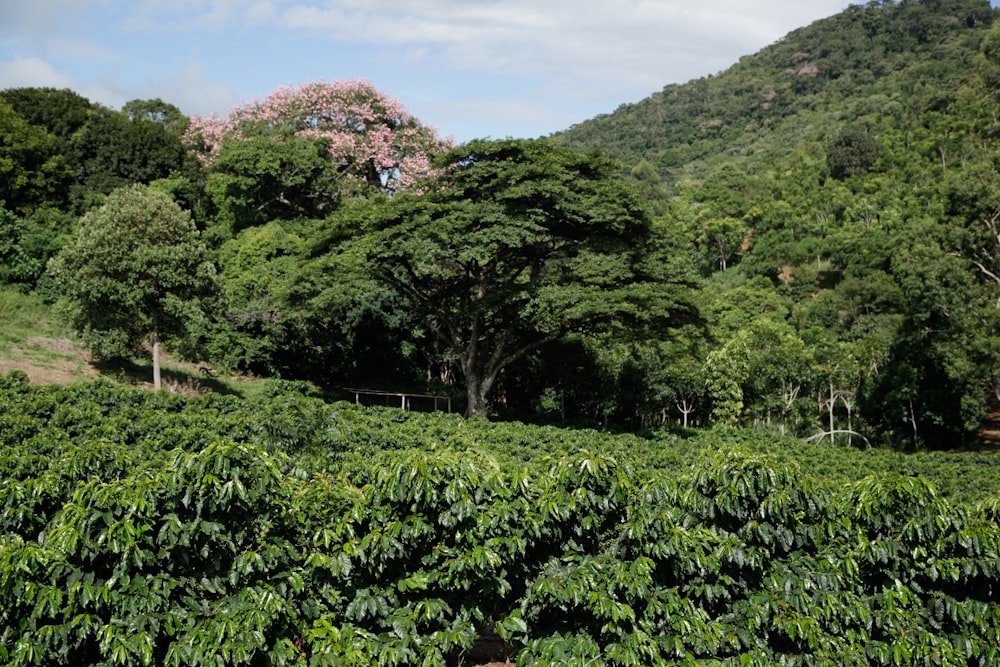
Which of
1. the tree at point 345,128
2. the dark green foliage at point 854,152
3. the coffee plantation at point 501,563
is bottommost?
the coffee plantation at point 501,563

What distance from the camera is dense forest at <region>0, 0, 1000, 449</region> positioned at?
1894 centimetres

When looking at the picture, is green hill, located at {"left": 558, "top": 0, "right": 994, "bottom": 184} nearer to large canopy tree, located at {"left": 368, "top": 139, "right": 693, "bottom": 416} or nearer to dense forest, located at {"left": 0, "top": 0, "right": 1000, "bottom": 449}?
dense forest, located at {"left": 0, "top": 0, "right": 1000, "bottom": 449}

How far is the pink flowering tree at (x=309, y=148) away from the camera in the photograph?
28.7 meters

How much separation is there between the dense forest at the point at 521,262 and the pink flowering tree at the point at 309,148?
0.41 ft

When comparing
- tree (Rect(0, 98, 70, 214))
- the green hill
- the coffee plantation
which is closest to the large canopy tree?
the coffee plantation

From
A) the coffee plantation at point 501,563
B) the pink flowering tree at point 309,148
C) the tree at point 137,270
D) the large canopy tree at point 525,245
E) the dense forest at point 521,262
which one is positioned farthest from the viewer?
the pink flowering tree at point 309,148

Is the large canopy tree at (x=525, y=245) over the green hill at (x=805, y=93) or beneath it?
beneath

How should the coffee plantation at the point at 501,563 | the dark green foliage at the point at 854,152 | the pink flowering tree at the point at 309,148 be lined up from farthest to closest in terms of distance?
1. the dark green foliage at the point at 854,152
2. the pink flowering tree at the point at 309,148
3. the coffee plantation at the point at 501,563

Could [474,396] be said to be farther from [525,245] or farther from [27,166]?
[27,166]

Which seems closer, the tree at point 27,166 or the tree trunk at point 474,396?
the tree trunk at point 474,396

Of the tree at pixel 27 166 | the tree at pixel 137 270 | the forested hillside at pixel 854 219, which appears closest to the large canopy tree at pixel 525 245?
the forested hillside at pixel 854 219

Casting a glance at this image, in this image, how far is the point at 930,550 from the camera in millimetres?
5812

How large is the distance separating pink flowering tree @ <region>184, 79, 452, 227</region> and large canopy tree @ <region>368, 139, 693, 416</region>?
928 cm

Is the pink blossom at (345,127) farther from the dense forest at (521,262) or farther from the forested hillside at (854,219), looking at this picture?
the forested hillside at (854,219)
